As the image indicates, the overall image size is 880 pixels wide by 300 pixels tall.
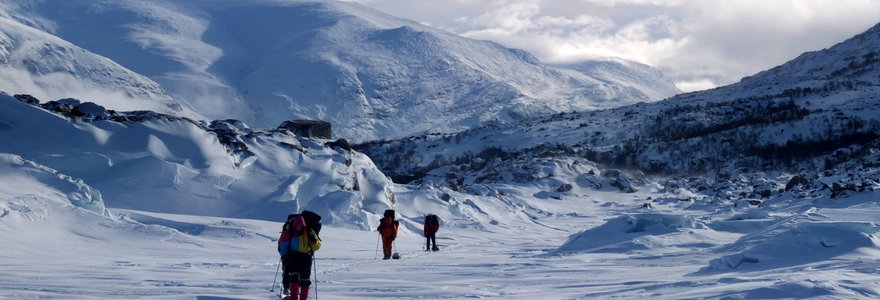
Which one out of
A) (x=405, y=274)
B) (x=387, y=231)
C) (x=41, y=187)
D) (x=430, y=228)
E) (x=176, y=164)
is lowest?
(x=405, y=274)

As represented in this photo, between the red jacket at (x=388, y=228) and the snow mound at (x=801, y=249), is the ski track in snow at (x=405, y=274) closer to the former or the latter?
the snow mound at (x=801, y=249)

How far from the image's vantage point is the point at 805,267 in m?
13.5

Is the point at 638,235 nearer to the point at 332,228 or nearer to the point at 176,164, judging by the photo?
the point at 332,228

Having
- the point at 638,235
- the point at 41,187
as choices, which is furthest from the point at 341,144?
the point at 41,187

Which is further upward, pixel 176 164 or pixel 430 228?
pixel 176 164

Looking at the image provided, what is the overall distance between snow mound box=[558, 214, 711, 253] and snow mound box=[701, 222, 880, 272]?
16.8ft

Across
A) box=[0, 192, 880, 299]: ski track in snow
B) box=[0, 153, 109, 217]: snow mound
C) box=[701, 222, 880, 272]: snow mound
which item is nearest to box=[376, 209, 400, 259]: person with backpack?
box=[0, 192, 880, 299]: ski track in snow

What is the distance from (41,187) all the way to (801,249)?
15887 mm

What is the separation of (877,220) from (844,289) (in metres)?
18.9

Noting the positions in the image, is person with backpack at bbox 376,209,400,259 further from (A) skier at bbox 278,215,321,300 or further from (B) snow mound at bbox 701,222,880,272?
(A) skier at bbox 278,215,321,300

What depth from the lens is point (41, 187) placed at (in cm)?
2008

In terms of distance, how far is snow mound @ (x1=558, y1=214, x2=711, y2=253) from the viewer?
21109mm

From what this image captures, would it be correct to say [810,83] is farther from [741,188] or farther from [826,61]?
[741,188]

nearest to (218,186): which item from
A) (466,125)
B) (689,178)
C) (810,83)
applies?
(689,178)
